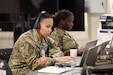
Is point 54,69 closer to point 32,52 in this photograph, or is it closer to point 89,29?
point 32,52

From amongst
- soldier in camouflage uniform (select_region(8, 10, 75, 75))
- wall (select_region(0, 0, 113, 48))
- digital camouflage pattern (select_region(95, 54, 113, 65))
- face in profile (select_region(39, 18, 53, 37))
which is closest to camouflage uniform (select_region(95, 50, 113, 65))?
digital camouflage pattern (select_region(95, 54, 113, 65))

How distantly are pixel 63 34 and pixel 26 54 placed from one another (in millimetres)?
935

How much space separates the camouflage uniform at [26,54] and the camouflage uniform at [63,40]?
568 millimetres

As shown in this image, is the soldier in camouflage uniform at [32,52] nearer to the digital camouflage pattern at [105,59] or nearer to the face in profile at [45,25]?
the face in profile at [45,25]

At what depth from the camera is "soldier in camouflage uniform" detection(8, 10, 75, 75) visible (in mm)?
2449

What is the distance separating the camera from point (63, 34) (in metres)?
3.30

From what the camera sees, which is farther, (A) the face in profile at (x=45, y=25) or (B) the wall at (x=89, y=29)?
(B) the wall at (x=89, y=29)

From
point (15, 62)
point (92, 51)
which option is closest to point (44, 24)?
point (15, 62)

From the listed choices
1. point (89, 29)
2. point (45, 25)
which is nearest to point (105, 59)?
point (45, 25)

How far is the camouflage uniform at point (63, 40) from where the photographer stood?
3234mm

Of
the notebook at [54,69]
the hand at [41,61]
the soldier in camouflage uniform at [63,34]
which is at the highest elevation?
the soldier in camouflage uniform at [63,34]

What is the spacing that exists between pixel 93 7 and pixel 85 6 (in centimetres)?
14

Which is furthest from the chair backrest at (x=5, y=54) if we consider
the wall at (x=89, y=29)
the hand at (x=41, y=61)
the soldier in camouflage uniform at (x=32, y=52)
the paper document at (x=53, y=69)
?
the wall at (x=89, y=29)

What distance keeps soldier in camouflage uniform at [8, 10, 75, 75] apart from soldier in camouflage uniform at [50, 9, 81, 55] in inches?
21.8
